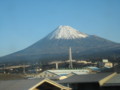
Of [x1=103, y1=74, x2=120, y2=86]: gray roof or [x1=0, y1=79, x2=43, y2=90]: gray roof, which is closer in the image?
[x1=0, y1=79, x2=43, y2=90]: gray roof

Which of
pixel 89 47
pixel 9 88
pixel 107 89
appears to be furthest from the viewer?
pixel 89 47

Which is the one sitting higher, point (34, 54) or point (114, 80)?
point (34, 54)

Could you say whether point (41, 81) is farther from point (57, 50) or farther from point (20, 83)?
point (57, 50)

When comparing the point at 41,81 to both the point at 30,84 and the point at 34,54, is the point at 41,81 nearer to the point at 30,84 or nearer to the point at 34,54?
the point at 30,84

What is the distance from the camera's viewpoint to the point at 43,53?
605 feet

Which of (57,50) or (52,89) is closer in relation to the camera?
(52,89)

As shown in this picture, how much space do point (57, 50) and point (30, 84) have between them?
17894 cm

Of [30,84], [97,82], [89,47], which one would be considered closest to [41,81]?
[30,84]

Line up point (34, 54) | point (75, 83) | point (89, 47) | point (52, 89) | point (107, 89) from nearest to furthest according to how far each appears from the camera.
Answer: point (52, 89) → point (107, 89) → point (75, 83) → point (34, 54) → point (89, 47)

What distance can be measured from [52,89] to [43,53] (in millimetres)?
169910

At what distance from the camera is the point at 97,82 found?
1902 cm

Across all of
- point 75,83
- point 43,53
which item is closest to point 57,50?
point 43,53

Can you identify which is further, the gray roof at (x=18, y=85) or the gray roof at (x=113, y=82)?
the gray roof at (x=113, y=82)

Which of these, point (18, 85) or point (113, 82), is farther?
point (113, 82)
